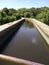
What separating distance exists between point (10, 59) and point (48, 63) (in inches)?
248

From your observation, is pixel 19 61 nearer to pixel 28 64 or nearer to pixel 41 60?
pixel 28 64

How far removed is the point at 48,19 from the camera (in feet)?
162

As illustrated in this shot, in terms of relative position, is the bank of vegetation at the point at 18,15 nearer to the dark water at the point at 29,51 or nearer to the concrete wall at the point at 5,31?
the concrete wall at the point at 5,31

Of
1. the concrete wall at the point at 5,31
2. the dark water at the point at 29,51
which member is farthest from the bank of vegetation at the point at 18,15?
the dark water at the point at 29,51

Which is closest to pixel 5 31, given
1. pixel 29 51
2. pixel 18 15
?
pixel 29 51

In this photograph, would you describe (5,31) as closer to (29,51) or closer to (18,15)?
(29,51)

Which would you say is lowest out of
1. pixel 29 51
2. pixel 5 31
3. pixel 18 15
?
pixel 18 15

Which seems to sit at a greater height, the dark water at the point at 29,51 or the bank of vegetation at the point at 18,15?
the dark water at the point at 29,51

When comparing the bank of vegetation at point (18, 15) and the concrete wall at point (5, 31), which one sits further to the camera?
the bank of vegetation at point (18, 15)

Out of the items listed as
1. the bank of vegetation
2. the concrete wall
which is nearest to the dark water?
the concrete wall

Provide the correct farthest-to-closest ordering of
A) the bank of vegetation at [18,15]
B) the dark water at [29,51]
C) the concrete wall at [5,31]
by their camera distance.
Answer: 1. the bank of vegetation at [18,15]
2. the concrete wall at [5,31]
3. the dark water at [29,51]

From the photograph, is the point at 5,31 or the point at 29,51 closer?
the point at 29,51

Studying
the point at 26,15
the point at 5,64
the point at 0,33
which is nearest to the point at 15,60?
the point at 5,64

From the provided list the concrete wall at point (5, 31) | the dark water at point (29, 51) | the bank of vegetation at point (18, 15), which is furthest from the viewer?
the bank of vegetation at point (18, 15)
